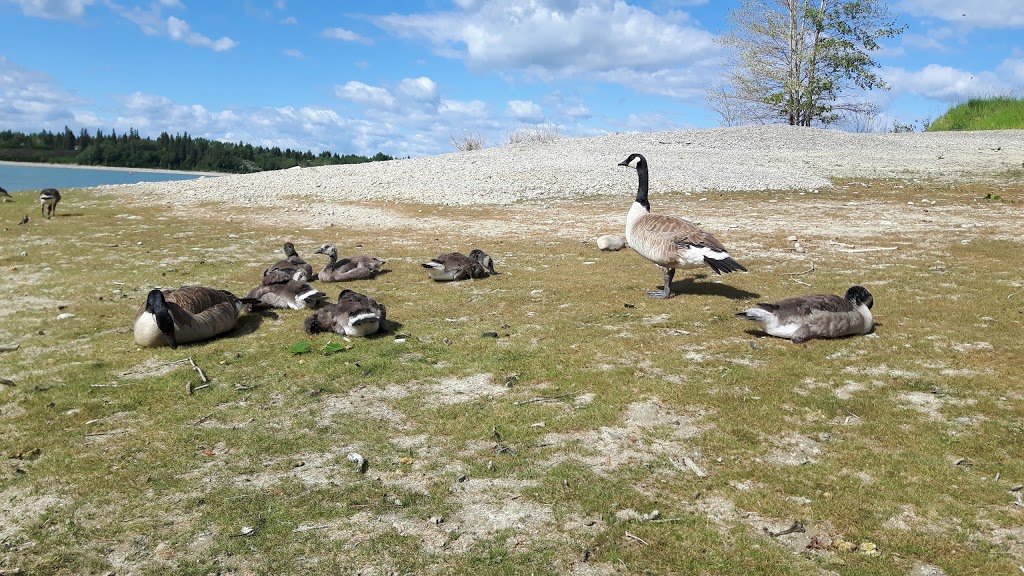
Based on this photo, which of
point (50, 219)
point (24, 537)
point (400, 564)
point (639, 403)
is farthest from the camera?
point (50, 219)

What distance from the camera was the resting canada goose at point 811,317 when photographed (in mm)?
8414

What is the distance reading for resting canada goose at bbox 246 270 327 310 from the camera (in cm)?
1071

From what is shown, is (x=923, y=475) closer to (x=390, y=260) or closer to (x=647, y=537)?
(x=647, y=537)

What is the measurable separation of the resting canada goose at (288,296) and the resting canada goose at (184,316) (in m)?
0.99

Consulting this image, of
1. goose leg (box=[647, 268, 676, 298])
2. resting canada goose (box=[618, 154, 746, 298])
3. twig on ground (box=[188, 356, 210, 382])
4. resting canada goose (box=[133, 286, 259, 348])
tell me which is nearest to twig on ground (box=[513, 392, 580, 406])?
twig on ground (box=[188, 356, 210, 382])

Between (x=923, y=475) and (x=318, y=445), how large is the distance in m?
4.91

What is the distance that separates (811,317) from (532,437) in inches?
175

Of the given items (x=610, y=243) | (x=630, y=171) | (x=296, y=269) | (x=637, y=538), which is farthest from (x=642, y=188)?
(x=630, y=171)

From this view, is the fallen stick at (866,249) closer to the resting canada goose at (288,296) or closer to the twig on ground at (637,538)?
the resting canada goose at (288,296)

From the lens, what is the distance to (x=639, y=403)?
6.61 meters

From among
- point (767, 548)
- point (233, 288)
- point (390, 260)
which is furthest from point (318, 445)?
point (390, 260)

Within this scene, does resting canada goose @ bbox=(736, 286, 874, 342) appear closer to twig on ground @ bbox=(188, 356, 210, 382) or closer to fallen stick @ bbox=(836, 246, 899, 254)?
twig on ground @ bbox=(188, 356, 210, 382)

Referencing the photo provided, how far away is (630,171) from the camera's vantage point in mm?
30906

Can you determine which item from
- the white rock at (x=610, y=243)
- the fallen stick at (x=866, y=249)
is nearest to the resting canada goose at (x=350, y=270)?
the white rock at (x=610, y=243)
